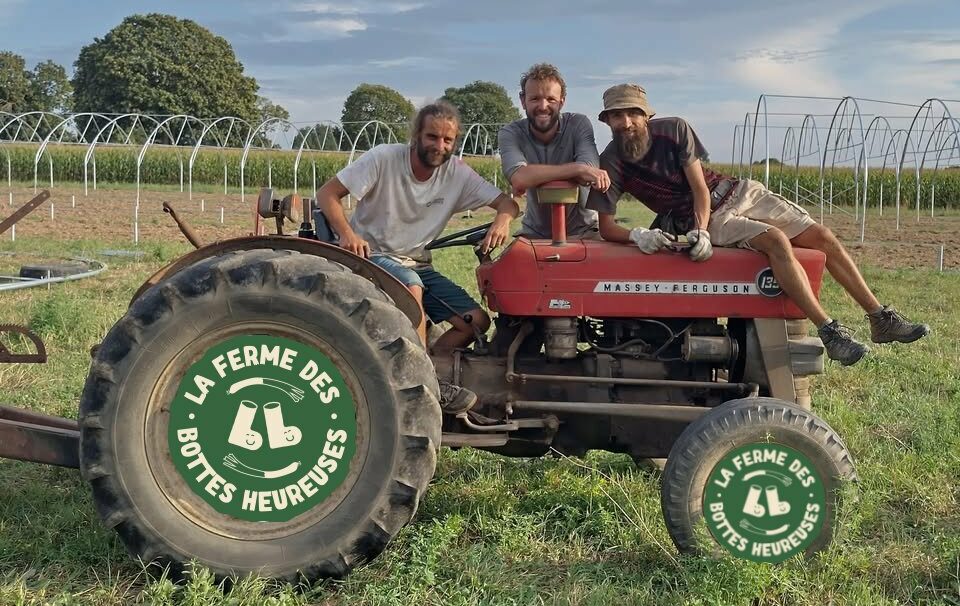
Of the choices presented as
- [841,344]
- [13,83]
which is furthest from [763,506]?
[13,83]

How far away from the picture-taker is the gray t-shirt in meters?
4.11

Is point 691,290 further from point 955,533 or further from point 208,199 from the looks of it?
point 208,199

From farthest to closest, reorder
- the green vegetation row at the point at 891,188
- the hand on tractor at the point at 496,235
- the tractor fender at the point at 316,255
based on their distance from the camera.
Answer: the green vegetation row at the point at 891,188
the hand on tractor at the point at 496,235
the tractor fender at the point at 316,255

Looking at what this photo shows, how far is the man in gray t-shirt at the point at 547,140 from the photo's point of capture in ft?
13.3

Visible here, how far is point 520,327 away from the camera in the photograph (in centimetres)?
362

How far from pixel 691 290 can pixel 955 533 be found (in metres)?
1.49

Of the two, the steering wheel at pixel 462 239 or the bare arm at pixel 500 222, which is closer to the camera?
the bare arm at pixel 500 222

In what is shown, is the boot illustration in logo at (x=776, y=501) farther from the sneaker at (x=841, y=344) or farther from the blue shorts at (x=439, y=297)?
the blue shorts at (x=439, y=297)

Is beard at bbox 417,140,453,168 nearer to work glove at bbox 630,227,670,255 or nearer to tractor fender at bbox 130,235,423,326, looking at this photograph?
tractor fender at bbox 130,235,423,326

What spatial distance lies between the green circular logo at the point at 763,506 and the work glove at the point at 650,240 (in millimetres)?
872

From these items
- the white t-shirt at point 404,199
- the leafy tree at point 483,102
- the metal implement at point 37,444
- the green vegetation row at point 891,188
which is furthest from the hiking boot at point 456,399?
the leafy tree at point 483,102

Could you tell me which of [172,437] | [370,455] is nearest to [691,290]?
[370,455]

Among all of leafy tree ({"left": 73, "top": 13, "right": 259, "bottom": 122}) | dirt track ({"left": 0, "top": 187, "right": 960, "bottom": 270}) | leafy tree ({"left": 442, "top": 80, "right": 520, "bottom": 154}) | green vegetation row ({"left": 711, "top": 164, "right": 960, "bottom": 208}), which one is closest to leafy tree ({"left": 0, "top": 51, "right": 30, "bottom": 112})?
leafy tree ({"left": 73, "top": 13, "right": 259, "bottom": 122})

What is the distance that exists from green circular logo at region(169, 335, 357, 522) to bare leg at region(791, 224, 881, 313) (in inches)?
77.2
